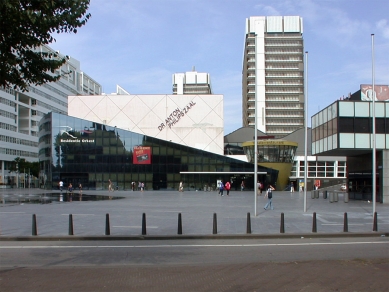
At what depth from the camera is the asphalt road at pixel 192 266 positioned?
809cm

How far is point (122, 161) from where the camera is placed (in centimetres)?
7525

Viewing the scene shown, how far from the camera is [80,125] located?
7488 cm

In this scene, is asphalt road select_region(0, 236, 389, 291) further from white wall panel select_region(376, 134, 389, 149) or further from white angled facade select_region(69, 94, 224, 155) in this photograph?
white angled facade select_region(69, 94, 224, 155)

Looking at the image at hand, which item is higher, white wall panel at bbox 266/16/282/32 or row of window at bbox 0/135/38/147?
white wall panel at bbox 266/16/282/32

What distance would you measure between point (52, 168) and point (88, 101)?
17652 mm

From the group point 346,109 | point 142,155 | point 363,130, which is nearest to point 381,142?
point 363,130

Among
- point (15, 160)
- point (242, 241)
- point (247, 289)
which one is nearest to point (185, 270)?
point (247, 289)

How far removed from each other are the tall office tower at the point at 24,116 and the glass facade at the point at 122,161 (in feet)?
77.2

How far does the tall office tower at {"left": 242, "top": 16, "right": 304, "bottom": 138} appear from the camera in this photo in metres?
129

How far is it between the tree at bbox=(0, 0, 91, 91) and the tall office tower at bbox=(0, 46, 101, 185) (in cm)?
8904

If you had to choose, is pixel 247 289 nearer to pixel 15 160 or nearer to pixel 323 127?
pixel 323 127

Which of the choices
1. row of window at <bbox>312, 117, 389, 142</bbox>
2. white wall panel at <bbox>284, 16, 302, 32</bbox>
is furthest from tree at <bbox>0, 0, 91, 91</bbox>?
white wall panel at <bbox>284, 16, 302, 32</bbox>

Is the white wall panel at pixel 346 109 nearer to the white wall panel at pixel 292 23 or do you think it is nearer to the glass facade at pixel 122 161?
the glass facade at pixel 122 161

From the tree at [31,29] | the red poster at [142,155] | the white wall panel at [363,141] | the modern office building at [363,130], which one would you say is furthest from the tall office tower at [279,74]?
the tree at [31,29]
